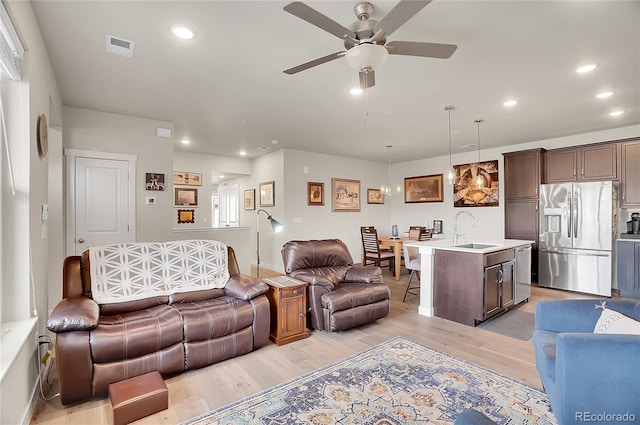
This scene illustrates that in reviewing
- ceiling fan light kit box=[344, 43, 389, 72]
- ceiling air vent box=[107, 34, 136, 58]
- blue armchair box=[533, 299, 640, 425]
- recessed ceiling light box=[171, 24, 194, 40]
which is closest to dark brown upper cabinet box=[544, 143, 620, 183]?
blue armchair box=[533, 299, 640, 425]

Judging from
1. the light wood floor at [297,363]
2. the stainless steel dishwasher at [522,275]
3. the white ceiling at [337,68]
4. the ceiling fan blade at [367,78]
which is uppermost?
the white ceiling at [337,68]

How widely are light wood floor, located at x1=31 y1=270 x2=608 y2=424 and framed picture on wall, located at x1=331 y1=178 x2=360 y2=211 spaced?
376 cm

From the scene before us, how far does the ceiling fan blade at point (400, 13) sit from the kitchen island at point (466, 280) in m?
2.65

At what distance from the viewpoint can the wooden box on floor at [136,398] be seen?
6.25 ft

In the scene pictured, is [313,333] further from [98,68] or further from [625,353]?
[98,68]

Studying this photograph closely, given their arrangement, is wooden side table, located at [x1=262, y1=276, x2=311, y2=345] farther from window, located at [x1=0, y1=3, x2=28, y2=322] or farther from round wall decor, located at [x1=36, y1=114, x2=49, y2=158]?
round wall decor, located at [x1=36, y1=114, x2=49, y2=158]

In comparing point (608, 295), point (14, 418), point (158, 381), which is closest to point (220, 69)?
point (158, 381)

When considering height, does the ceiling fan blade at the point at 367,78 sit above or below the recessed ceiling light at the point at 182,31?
below

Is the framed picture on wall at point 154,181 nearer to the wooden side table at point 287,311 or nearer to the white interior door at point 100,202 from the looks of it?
the white interior door at point 100,202

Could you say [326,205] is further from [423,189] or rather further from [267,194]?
[423,189]

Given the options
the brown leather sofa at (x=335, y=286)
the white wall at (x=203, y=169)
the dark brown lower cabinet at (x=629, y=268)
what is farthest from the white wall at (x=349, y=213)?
the brown leather sofa at (x=335, y=286)

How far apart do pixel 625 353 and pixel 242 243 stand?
4.68m

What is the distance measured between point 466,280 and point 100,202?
4.78 metres

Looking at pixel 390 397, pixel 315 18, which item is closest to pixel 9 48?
pixel 315 18
